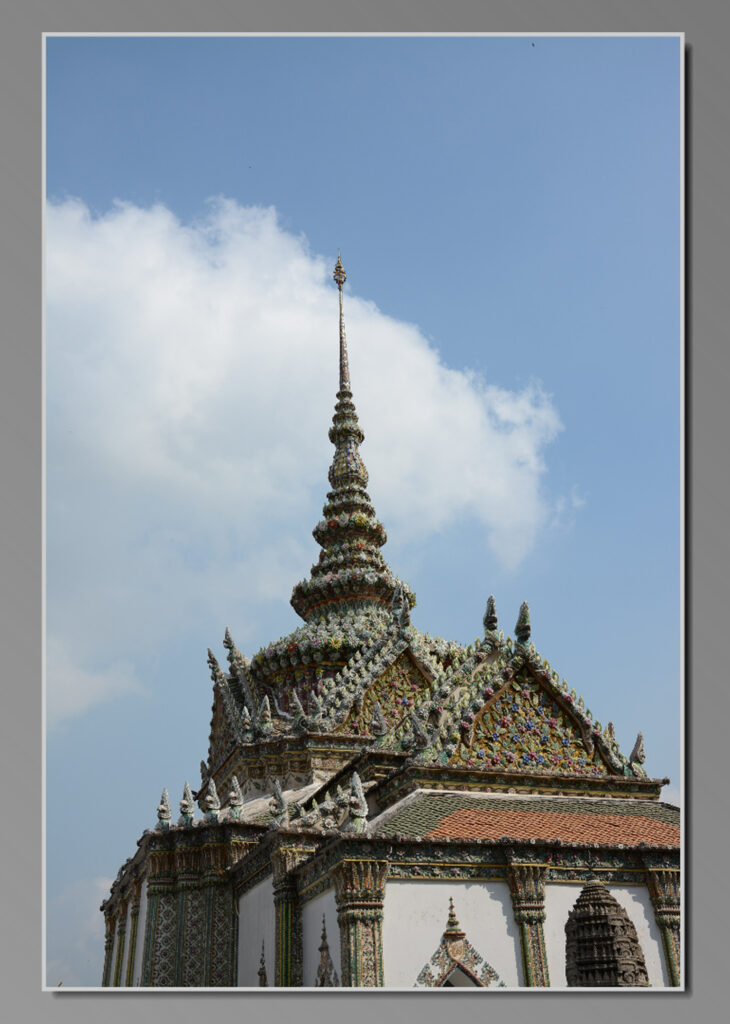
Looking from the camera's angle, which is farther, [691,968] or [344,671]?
[344,671]

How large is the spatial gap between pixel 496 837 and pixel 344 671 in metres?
6.47

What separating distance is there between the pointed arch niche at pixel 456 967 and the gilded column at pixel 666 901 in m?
1.76

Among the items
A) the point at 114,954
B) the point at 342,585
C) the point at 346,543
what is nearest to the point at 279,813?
the point at 114,954

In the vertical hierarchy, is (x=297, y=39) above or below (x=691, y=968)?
above

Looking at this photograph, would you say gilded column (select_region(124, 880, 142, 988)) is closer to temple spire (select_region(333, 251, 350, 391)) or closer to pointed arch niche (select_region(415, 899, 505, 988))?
pointed arch niche (select_region(415, 899, 505, 988))

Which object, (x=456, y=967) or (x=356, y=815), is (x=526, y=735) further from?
(x=456, y=967)

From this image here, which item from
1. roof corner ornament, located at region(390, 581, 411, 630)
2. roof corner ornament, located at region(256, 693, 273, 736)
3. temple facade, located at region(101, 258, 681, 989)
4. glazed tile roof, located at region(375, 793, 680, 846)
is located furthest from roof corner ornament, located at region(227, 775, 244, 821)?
roof corner ornament, located at region(390, 581, 411, 630)

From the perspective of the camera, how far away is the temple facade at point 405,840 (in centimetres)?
1025

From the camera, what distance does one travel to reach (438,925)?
10.4 metres

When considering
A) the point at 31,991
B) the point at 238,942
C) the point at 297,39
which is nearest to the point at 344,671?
the point at 238,942

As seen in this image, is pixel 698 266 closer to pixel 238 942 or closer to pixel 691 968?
pixel 691 968

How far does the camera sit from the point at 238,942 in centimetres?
1371

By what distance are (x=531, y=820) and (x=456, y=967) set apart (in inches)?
73.9

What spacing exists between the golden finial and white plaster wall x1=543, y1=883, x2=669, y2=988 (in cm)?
691
